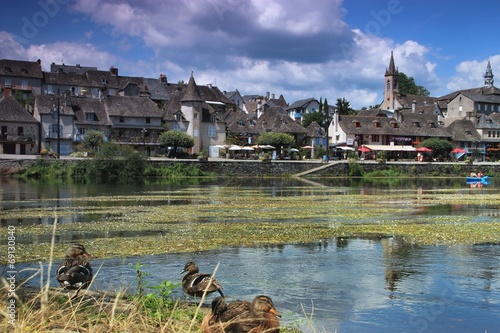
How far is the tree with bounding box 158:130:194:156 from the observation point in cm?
9356

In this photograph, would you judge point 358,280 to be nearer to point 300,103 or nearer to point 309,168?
point 309,168

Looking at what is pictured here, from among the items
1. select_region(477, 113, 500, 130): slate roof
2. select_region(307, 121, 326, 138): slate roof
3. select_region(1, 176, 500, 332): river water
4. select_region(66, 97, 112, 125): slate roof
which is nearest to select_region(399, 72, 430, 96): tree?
select_region(477, 113, 500, 130): slate roof

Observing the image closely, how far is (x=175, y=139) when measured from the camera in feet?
308

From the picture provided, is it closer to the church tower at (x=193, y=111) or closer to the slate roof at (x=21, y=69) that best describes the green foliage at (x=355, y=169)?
the church tower at (x=193, y=111)

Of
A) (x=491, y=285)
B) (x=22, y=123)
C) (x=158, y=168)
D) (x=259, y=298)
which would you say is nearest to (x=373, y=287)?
(x=491, y=285)

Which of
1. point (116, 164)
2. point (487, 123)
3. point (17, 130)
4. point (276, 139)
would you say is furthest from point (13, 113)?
point (487, 123)

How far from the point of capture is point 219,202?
40000mm

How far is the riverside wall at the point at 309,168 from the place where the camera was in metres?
82.3

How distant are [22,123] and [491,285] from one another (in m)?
89.7

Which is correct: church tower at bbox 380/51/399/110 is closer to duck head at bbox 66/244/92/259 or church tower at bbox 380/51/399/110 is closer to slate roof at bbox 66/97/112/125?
slate roof at bbox 66/97/112/125

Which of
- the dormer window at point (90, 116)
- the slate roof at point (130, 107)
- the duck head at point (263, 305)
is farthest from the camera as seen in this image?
the slate roof at point (130, 107)

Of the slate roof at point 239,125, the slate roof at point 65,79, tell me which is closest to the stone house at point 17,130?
the slate roof at point 65,79

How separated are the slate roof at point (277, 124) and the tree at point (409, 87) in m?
84.5

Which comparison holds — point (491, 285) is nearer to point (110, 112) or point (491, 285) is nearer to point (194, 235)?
point (194, 235)
